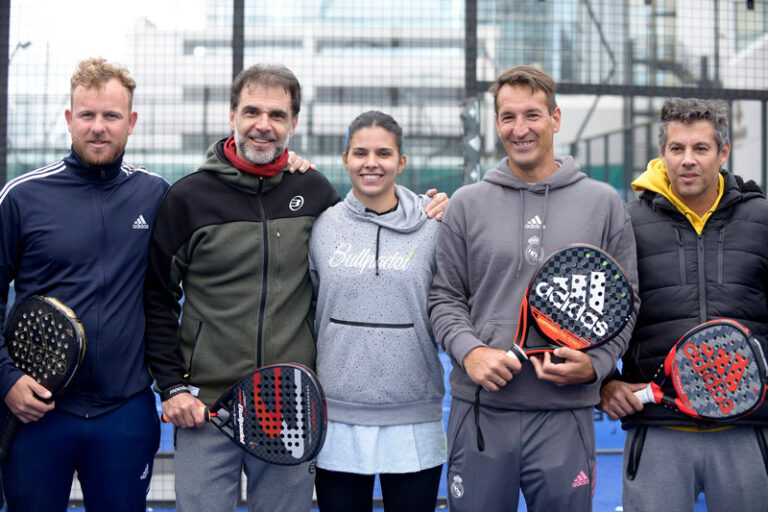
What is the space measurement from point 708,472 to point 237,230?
5.19 ft

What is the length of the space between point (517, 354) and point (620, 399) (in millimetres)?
441

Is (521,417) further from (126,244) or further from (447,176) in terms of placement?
(447,176)

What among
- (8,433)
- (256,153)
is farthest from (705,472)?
(8,433)

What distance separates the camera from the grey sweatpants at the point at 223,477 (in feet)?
8.07

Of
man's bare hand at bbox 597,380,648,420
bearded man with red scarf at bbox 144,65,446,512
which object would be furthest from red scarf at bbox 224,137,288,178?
man's bare hand at bbox 597,380,648,420

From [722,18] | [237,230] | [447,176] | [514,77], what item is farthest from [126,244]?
[722,18]

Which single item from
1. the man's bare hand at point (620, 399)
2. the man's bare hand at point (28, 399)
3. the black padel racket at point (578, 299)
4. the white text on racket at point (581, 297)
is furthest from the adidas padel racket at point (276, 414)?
the man's bare hand at point (620, 399)

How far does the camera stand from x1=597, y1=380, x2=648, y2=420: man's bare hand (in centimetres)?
245

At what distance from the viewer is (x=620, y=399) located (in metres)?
2.48

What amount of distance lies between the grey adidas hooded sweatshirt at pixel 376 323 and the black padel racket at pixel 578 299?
0.36m

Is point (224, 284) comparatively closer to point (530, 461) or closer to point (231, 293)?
point (231, 293)

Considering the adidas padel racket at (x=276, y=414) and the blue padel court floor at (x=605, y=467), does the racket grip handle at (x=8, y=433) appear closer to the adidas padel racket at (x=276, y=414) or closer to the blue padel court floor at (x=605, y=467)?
the adidas padel racket at (x=276, y=414)

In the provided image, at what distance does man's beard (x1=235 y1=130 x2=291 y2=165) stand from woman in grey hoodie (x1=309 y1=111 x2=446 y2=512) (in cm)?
23

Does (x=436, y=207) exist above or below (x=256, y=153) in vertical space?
below
